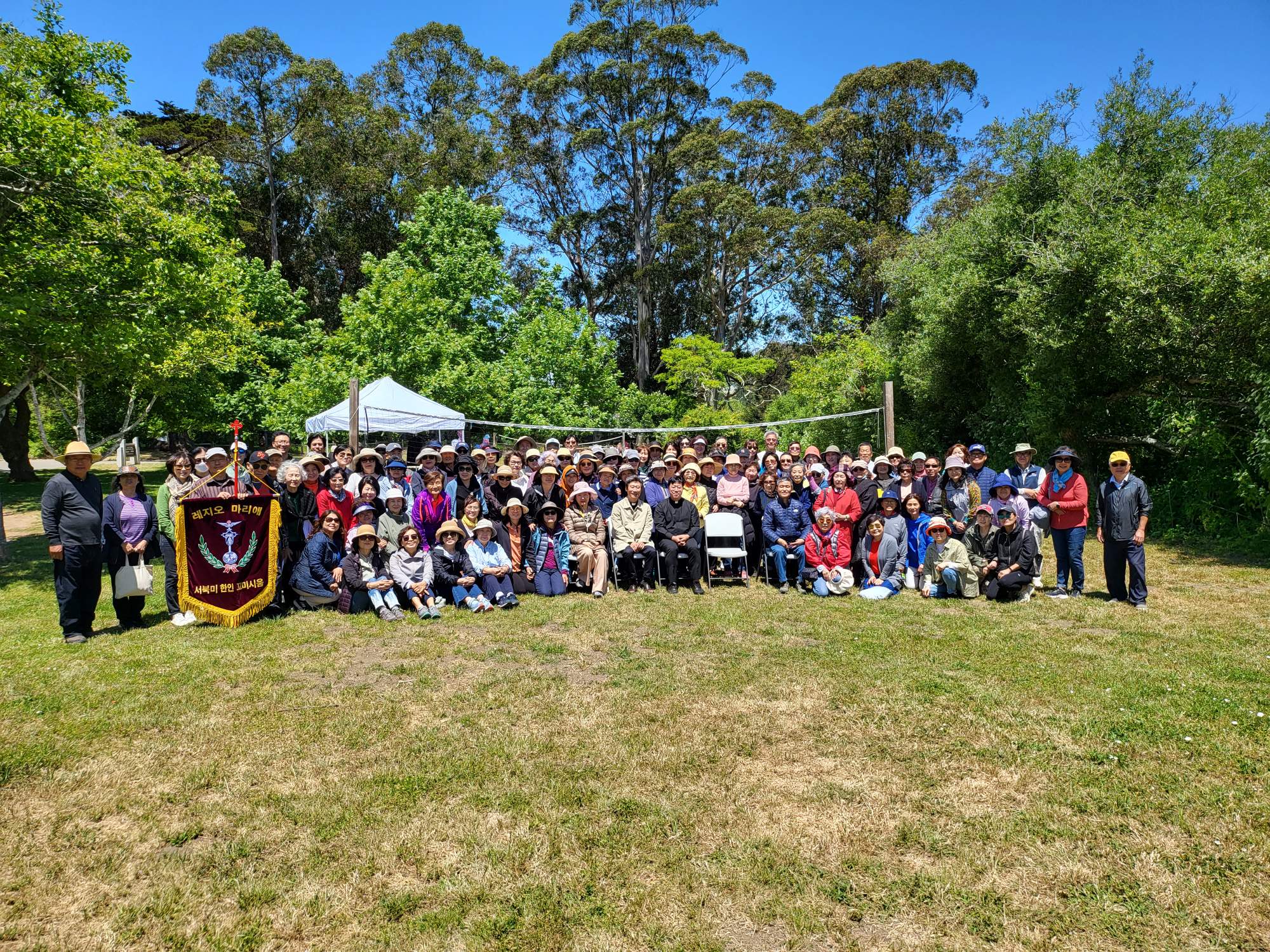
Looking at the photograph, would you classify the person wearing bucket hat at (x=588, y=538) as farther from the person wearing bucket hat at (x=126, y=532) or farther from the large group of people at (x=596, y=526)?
the person wearing bucket hat at (x=126, y=532)

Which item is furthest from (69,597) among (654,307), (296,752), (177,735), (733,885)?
(654,307)

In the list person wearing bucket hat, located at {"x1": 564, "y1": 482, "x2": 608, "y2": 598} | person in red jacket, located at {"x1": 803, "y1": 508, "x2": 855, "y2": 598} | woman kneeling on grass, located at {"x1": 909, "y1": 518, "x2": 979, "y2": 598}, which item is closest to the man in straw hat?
person wearing bucket hat, located at {"x1": 564, "y1": 482, "x2": 608, "y2": 598}

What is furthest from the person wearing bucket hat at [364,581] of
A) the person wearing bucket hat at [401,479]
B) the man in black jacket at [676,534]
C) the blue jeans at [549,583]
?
the man in black jacket at [676,534]

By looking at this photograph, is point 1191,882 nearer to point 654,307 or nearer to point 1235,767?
point 1235,767

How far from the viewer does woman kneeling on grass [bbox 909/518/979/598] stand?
8070 mm

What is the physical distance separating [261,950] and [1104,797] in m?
3.85

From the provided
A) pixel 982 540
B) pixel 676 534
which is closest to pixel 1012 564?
pixel 982 540

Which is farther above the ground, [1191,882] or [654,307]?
[654,307]

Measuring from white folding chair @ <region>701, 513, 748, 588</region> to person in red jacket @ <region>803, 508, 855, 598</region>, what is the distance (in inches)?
30.1

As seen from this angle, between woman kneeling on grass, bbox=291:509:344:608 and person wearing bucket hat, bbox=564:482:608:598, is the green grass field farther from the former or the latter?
person wearing bucket hat, bbox=564:482:608:598

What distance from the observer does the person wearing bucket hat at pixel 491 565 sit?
777cm

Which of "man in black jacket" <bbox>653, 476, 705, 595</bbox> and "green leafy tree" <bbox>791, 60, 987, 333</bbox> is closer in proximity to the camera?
"man in black jacket" <bbox>653, 476, 705, 595</bbox>

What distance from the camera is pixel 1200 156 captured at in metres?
14.0

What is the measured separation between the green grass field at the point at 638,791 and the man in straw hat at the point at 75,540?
0.95 feet
